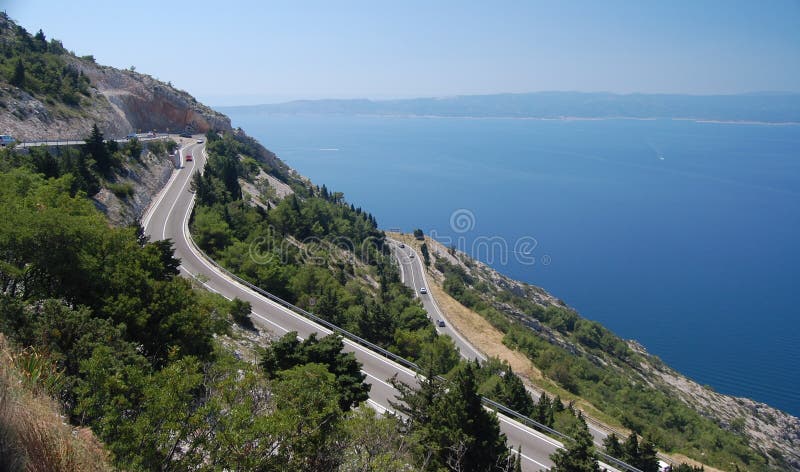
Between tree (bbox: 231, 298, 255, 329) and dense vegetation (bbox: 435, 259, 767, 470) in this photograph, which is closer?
tree (bbox: 231, 298, 255, 329)

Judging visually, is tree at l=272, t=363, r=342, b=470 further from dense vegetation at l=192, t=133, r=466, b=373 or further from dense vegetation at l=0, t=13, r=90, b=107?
dense vegetation at l=0, t=13, r=90, b=107

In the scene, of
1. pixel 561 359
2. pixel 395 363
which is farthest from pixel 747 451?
pixel 395 363

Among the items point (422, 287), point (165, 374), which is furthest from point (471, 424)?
point (422, 287)

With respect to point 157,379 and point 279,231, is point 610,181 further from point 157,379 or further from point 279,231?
point 157,379

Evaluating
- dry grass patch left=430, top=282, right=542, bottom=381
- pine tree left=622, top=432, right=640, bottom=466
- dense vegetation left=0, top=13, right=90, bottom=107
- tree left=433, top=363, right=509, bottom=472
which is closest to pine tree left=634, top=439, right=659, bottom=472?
pine tree left=622, top=432, right=640, bottom=466

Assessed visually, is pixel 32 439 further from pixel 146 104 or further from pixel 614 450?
pixel 146 104

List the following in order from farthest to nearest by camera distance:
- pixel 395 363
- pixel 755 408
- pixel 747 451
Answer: pixel 755 408
pixel 747 451
pixel 395 363

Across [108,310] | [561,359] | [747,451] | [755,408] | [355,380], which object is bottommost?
[755,408]
